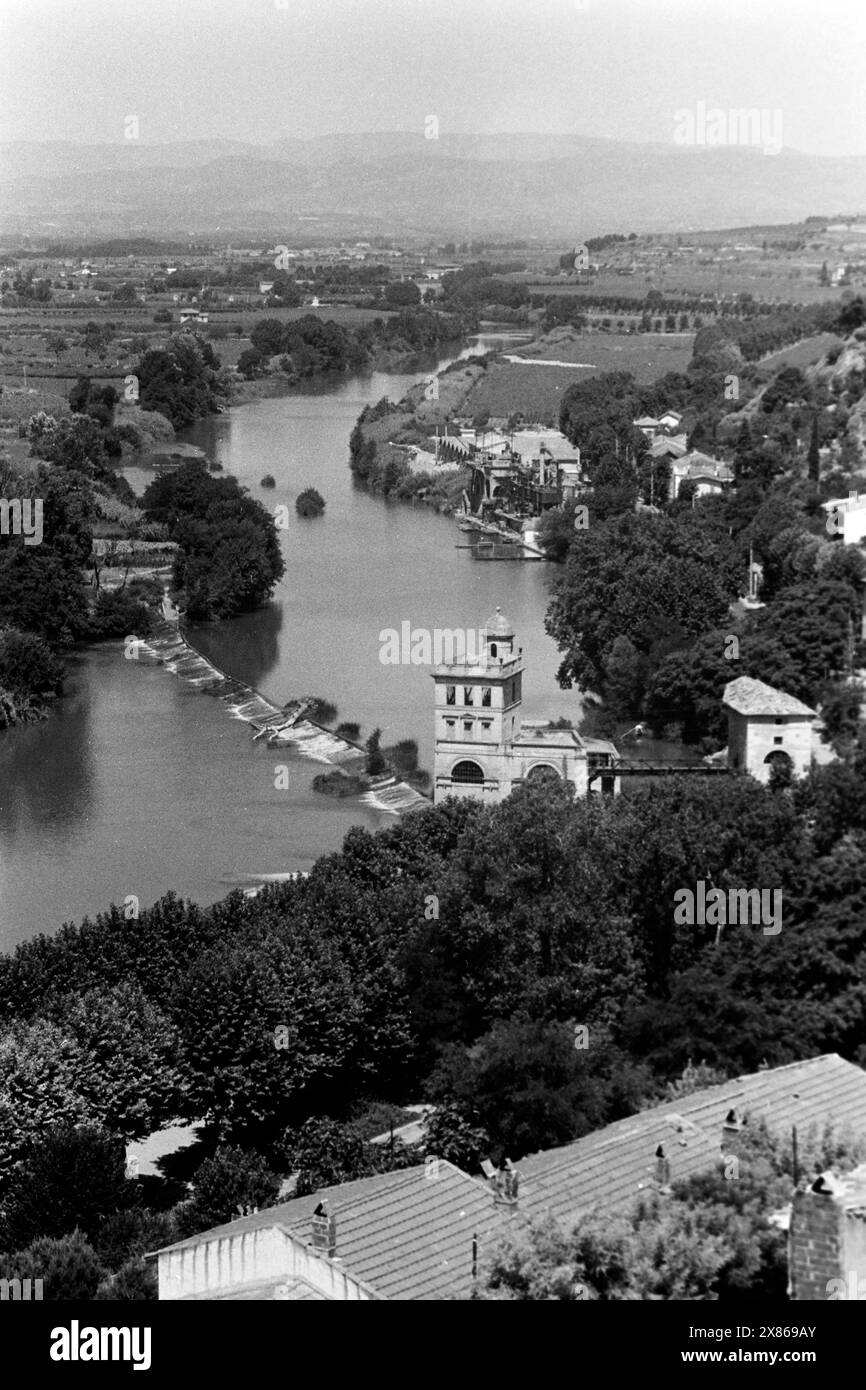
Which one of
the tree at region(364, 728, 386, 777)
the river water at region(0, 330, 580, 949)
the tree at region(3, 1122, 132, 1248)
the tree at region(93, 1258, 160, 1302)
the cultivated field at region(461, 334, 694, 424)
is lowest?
the river water at region(0, 330, 580, 949)

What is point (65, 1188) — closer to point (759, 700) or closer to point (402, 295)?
point (759, 700)

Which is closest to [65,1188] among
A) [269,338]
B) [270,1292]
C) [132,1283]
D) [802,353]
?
[132,1283]

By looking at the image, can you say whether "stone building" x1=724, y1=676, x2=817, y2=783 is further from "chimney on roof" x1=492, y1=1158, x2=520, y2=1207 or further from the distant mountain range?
the distant mountain range

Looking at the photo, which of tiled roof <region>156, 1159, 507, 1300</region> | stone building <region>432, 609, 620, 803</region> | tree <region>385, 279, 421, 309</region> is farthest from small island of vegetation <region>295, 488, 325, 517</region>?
tree <region>385, 279, 421, 309</region>

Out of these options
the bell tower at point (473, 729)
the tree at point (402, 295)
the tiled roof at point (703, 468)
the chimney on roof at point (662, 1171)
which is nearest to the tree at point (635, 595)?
the bell tower at point (473, 729)

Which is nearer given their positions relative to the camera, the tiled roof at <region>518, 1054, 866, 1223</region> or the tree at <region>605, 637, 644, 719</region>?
the tiled roof at <region>518, 1054, 866, 1223</region>
